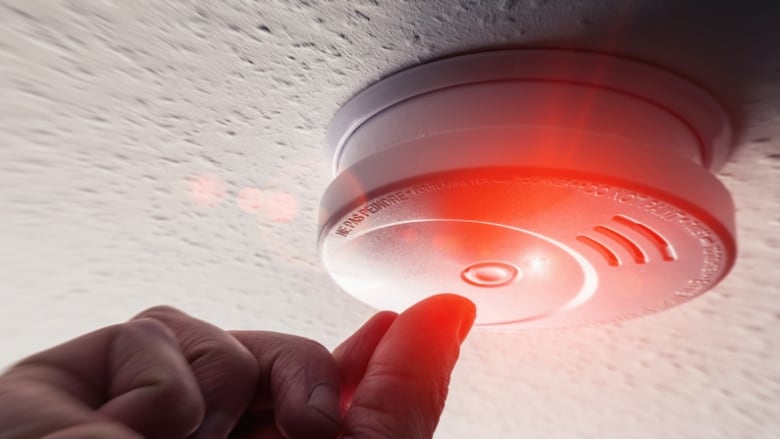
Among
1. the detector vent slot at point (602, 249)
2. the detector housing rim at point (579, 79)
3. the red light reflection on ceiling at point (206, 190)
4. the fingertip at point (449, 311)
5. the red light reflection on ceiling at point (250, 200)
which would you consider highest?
the detector housing rim at point (579, 79)

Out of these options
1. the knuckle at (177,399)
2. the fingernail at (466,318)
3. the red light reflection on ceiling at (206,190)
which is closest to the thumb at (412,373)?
the fingernail at (466,318)

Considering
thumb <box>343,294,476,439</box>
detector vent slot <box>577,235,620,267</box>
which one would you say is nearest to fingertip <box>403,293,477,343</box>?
thumb <box>343,294,476,439</box>

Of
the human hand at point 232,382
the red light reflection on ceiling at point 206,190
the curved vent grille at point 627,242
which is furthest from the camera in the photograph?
the red light reflection on ceiling at point 206,190

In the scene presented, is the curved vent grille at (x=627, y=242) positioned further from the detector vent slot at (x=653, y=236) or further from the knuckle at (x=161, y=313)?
the knuckle at (x=161, y=313)

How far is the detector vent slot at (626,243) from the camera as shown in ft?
1.54

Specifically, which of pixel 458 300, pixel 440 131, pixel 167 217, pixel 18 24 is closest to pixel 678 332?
pixel 458 300

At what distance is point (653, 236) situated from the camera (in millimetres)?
470

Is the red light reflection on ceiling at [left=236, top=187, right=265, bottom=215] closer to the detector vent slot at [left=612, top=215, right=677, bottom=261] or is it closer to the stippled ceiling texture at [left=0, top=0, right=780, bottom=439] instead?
the stippled ceiling texture at [left=0, top=0, right=780, bottom=439]

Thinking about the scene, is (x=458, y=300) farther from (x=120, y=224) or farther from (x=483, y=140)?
(x=120, y=224)

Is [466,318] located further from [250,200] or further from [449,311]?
[250,200]

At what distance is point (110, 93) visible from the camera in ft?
1.70

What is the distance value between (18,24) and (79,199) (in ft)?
0.76

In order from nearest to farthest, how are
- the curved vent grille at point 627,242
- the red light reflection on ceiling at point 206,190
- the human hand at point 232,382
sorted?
the human hand at point 232,382 < the curved vent grille at point 627,242 < the red light reflection on ceiling at point 206,190

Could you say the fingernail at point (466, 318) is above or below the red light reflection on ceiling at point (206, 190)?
below
